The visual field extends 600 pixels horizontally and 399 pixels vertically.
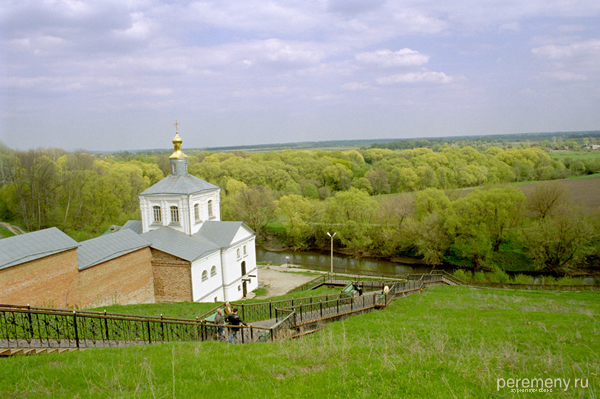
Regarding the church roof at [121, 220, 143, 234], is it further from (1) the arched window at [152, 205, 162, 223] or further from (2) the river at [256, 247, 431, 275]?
(2) the river at [256, 247, 431, 275]

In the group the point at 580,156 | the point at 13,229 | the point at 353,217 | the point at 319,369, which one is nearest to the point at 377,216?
the point at 353,217

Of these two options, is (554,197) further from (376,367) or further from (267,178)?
(267,178)

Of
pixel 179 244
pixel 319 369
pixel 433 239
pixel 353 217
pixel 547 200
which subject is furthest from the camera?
pixel 353 217

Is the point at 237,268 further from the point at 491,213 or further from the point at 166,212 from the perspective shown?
the point at 491,213

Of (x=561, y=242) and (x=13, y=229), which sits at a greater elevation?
(x=13, y=229)

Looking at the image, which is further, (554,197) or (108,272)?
(554,197)

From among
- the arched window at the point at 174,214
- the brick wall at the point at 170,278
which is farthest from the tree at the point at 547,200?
the brick wall at the point at 170,278

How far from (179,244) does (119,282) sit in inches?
164

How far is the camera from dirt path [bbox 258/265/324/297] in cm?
2541

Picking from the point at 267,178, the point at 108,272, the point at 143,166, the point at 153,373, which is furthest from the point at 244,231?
the point at 143,166

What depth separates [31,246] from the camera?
13695 mm

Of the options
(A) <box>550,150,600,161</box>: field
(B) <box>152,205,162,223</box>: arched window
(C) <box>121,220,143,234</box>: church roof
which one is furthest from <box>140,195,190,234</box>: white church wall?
(A) <box>550,150,600,161</box>: field

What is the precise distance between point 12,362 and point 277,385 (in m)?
5.20

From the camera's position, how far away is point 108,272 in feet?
54.7
